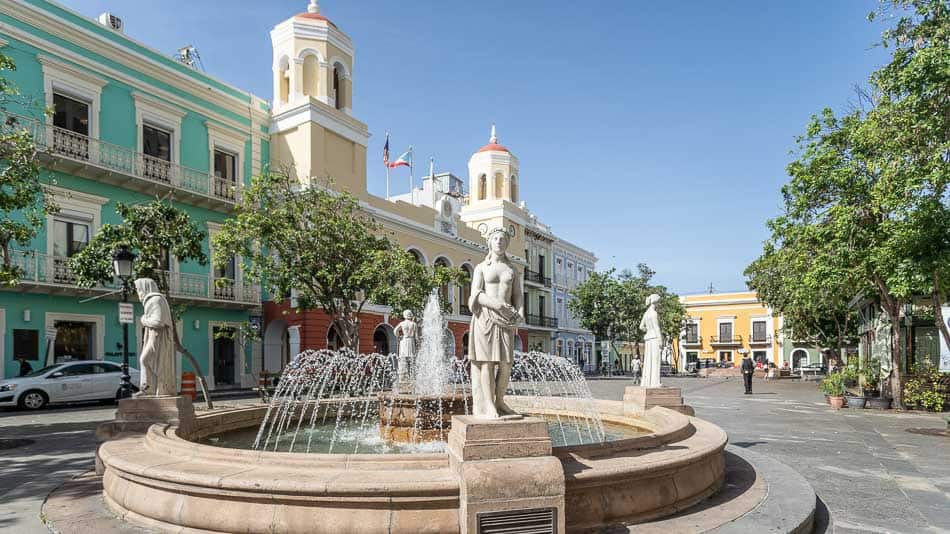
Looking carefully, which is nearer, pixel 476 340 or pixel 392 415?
pixel 476 340

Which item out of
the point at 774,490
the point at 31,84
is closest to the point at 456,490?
the point at 774,490

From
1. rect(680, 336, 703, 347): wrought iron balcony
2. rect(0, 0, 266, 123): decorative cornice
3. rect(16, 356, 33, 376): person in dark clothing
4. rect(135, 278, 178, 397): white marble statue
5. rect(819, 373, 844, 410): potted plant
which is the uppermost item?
rect(0, 0, 266, 123): decorative cornice

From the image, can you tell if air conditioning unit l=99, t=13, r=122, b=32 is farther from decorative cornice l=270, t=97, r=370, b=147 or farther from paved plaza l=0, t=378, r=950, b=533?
paved plaza l=0, t=378, r=950, b=533

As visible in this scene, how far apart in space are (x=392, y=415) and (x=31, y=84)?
16454 mm

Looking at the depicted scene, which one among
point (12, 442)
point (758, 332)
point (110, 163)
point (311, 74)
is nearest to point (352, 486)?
point (12, 442)

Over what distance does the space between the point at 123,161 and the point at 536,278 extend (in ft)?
98.8

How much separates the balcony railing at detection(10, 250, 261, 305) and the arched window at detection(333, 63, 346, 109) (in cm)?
890

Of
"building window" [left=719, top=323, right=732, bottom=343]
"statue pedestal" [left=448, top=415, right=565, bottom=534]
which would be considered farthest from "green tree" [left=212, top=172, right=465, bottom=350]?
"building window" [left=719, top=323, right=732, bottom=343]

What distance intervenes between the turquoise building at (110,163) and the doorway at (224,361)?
39 millimetres

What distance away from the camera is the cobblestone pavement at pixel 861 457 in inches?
229

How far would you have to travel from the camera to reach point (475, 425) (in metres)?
4.46

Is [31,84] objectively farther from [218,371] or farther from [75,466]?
[75,466]

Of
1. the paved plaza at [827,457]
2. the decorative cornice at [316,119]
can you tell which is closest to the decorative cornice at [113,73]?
the decorative cornice at [316,119]

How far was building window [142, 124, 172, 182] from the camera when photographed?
2053cm
